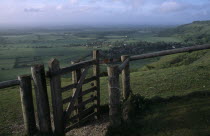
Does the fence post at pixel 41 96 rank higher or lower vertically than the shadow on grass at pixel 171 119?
higher

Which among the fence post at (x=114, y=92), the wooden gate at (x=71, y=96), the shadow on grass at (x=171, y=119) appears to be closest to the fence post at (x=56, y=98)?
the wooden gate at (x=71, y=96)

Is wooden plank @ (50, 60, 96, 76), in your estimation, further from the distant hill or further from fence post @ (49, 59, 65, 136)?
the distant hill

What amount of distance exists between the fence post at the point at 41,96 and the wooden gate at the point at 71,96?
0.79 ft

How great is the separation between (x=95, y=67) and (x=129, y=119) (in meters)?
2.06

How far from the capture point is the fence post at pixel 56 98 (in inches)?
200

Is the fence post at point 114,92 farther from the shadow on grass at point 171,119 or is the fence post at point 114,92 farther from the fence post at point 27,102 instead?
the fence post at point 27,102

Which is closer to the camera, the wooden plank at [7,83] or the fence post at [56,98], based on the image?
the wooden plank at [7,83]

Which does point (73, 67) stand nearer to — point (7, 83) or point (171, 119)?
point (7, 83)

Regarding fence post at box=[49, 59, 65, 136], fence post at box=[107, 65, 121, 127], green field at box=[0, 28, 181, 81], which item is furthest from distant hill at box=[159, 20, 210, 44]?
fence post at box=[49, 59, 65, 136]

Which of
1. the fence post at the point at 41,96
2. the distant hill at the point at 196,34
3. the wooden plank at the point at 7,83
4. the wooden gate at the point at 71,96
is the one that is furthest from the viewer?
the distant hill at the point at 196,34

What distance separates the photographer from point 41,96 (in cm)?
493

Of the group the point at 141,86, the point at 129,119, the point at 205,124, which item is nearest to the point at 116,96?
the point at 129,119

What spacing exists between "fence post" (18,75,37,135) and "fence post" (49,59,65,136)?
50 centimetres

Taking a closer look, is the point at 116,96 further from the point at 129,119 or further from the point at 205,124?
the point at 205,124
